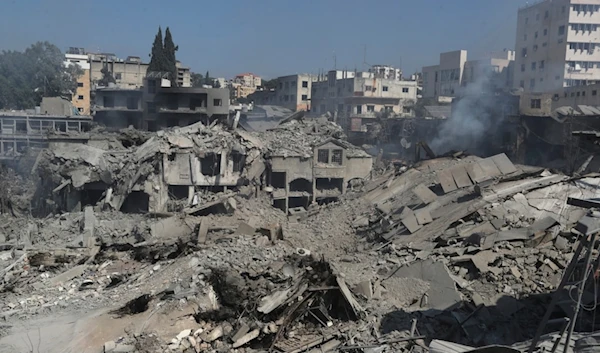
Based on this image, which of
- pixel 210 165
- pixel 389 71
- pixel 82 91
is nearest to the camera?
pixel 210 165

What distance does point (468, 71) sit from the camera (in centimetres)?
5312

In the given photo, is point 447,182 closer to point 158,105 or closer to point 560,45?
point 158,105

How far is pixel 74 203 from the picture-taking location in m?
25.4

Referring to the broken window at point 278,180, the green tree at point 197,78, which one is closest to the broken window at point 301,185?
the broken window at point 278,180

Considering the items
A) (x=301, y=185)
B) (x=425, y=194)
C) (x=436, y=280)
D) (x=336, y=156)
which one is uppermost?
(x=336, y=156)

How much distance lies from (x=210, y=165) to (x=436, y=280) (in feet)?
62.2

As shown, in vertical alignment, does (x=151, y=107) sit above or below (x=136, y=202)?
above

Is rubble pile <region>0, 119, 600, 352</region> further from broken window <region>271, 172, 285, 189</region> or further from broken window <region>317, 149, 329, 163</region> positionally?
broken window <region>317, 149, 329, 163</region>

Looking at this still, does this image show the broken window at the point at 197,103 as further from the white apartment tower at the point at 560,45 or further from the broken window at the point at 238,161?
the white apartment tower at the point at 560,45

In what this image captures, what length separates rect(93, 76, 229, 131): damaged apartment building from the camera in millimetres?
39344

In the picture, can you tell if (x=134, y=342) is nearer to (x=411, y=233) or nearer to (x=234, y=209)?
(x=411, y=233)

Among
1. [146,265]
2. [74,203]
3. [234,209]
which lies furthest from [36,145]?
[146,265]

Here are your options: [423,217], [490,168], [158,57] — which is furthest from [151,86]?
[423,217]

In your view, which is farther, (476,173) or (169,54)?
(169,54)
